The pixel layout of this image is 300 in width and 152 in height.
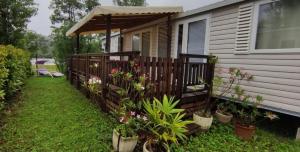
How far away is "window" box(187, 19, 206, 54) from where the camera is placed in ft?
19.4

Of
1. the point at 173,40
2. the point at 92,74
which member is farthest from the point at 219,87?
the point at 92,74

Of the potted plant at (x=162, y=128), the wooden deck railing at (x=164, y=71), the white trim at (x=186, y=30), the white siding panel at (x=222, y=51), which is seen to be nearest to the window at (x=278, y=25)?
the white siding panel at (x=222, y=51)

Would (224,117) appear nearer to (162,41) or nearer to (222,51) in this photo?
(222,51)

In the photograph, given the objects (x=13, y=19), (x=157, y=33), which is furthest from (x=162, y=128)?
(x=13, y=19)

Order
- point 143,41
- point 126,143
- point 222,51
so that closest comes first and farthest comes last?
point 126,143, point 222,51, point 143,41

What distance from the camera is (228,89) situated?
5090mm

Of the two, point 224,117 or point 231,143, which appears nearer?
point 231,143

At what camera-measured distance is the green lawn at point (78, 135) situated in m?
3.25

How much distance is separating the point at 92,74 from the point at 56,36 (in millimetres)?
9875

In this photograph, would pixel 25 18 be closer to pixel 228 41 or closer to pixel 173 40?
pixel 173 40

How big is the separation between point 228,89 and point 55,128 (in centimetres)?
414

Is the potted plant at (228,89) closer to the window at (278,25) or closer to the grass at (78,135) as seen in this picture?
the grass at (78,135)

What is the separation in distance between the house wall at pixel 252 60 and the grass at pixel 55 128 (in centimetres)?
335

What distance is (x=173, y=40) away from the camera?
22.9ft
